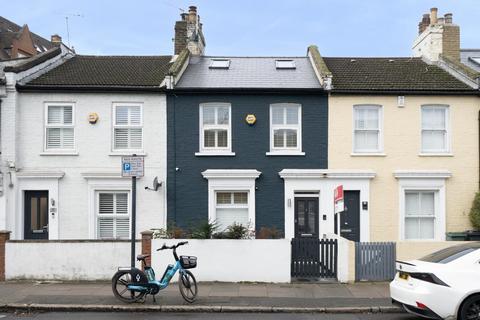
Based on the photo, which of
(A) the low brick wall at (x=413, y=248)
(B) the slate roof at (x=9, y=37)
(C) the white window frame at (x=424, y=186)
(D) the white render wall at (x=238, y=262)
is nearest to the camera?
(D) the white render wall at (x=238, y=262)

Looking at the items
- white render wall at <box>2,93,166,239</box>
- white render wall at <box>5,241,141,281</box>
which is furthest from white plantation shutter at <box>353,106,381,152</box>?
white render wall at <box>5,241,141,281</box>

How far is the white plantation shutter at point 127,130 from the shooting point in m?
→ 17.7

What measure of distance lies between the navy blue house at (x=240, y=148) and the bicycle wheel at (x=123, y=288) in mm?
6159

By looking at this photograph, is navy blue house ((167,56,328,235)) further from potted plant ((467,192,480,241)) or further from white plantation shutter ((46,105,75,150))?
potted plant ((467,192,480,241))

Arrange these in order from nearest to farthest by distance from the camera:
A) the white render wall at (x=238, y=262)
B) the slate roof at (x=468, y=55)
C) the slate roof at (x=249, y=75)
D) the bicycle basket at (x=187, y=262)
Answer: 1. the bicycle basket at (x=187, y=262)
2. the white render wall at (x=238, y=262)
3. the slate roof at (x=249, y=75)
4. the slate roof at (x=468, y=55)

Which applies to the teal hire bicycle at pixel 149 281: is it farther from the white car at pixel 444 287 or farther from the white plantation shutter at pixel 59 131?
the white plantation shutter at pixel 59 131

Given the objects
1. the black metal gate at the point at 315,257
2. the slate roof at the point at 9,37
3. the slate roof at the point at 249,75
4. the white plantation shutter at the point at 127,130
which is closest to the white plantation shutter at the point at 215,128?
the slate roof at the point at 249,75

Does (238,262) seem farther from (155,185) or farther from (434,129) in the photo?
(434,129)

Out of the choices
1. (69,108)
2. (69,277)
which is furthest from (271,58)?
(69,277)

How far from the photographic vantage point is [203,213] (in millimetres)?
17516

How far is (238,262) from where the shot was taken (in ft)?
43.5

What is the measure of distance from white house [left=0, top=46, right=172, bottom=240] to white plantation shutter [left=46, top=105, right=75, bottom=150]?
34mm

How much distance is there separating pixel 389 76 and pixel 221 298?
1107 cm

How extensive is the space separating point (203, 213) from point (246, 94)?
14.0ft
